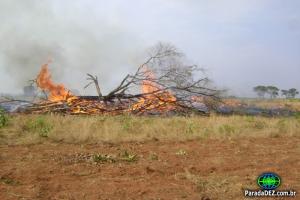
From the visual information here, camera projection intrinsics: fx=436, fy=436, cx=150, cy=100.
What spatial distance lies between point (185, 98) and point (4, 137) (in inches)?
358

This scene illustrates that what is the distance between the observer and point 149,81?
60.5 ft

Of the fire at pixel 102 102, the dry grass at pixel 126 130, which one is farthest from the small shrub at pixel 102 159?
the fire at pixel 102 102

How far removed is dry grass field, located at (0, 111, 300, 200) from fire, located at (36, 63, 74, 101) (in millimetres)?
4452

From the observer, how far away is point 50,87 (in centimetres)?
1862

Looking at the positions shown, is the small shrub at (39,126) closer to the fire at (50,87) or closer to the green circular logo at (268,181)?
the fire at (50,87)

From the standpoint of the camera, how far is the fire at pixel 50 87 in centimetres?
1800

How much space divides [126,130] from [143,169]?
196 inches

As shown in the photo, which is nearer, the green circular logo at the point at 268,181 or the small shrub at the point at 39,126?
the green circular logo at the point at 268,181

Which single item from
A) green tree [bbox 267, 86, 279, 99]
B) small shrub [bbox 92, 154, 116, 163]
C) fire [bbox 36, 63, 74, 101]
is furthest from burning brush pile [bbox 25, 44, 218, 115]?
green tree [bbox 267, 86, 279, 99]

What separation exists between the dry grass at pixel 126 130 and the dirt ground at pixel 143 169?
799 millimetres

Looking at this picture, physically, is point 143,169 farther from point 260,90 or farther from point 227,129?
point 260,90

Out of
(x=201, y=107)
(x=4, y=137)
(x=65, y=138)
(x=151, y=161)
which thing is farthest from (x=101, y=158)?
(x=201, y=107)

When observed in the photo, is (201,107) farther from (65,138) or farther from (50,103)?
(65,138)

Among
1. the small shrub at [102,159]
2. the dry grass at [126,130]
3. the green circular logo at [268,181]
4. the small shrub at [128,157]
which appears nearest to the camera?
the green circular logo at [268,181]
